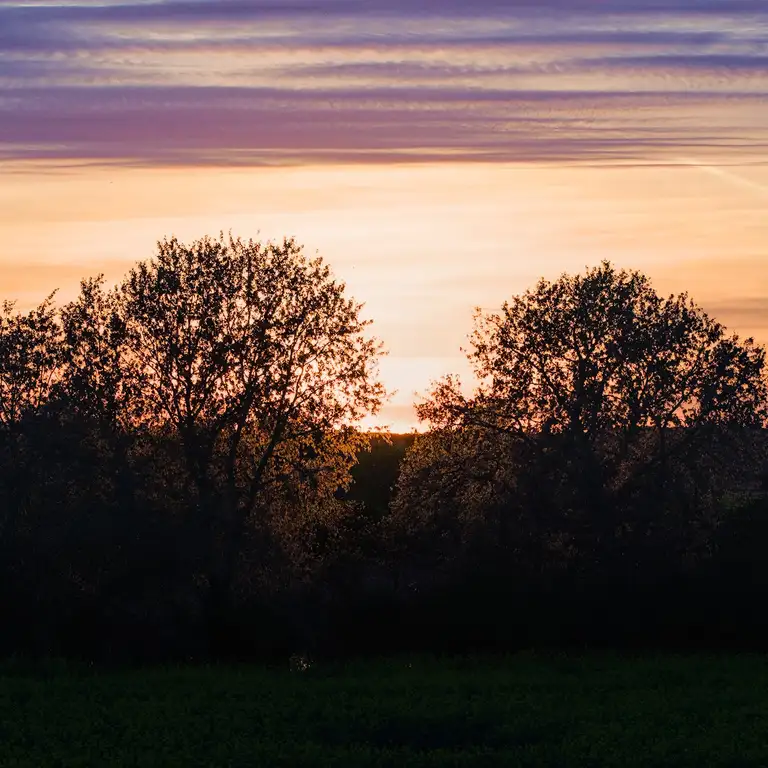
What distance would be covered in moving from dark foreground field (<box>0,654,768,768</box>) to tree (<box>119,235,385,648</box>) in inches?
587

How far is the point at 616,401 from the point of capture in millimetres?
51156

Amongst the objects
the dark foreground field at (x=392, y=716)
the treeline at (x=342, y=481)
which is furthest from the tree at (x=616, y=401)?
the dark foreground field at (x=392, y=716)

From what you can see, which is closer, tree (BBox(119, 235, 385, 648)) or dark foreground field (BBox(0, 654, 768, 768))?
dark foreground field (BBox(0, 654, 768, 768))

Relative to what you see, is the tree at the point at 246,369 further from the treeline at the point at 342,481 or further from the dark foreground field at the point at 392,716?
the dark foreground field at the point at 392,716

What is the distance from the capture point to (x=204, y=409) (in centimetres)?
5228

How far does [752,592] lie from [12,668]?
23.2 metres

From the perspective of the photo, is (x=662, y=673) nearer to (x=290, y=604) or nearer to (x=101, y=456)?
(x=290, y=604)

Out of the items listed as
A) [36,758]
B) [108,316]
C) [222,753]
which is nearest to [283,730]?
[222,753]

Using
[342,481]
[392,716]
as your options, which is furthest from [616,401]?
[392,716]

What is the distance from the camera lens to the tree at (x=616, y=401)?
1921 inches

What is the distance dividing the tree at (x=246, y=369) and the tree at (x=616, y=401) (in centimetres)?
468

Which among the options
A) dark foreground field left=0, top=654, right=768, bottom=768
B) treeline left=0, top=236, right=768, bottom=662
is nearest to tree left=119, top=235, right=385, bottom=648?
treeline left=0, top=236, right=768, bottom=662

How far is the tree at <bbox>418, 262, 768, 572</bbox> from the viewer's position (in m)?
48.8

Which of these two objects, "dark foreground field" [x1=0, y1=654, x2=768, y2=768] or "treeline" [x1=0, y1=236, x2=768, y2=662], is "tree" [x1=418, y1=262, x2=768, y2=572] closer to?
"treeline" [x1=0, y1=236, x2=768, y2=662]
